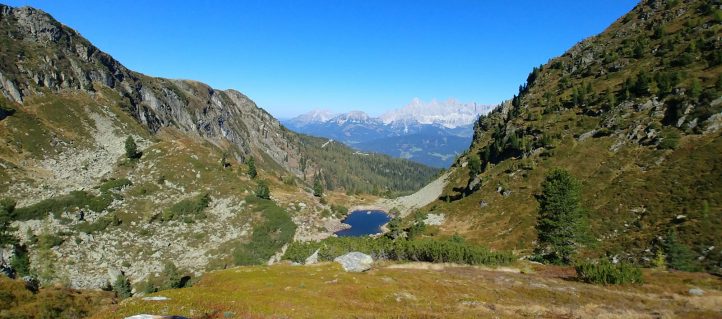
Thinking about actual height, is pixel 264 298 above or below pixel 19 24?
below

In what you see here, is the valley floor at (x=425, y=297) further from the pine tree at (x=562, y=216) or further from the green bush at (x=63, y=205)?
the green bush at (x=63, y=205)

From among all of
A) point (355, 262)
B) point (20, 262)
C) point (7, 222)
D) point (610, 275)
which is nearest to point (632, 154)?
point (610, 275)

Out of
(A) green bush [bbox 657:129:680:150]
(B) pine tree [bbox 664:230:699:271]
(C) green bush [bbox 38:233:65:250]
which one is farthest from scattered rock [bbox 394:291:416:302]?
(A) green bush [bbox 657:129:680:150]

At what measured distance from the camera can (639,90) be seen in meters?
140

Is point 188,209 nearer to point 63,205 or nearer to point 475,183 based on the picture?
point 63,205

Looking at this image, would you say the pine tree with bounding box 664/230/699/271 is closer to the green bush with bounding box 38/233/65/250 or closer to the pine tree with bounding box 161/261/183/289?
the pine tree with bounding box 161/261/183/289

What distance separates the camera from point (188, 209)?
117 m

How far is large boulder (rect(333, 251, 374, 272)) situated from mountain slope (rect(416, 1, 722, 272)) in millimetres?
49088

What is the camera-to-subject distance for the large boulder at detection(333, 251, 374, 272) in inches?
2389

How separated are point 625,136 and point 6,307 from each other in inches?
5651

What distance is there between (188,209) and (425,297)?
95.9 m

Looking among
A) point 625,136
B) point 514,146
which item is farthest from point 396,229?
point 625,136

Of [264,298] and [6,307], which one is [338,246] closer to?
[264,298]

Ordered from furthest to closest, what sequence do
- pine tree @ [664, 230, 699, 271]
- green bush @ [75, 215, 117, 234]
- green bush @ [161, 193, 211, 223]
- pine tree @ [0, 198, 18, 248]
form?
1. green bush @ [161, 193, 211, 223]
2. green bush @ [75, 215, 117, 234]
3. pine tree @ [0, 198, 18, 248]
4. pine tree @ [664, 230, 699, 271]
